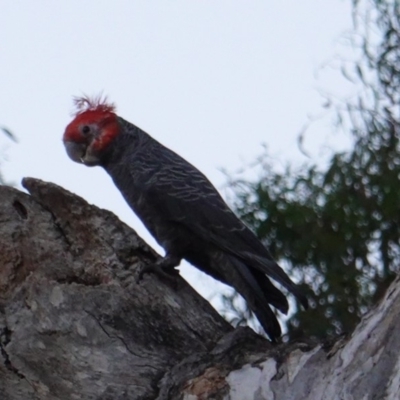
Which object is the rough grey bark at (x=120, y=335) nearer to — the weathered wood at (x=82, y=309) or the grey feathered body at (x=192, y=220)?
the weathered wood at (x=82, y=309)

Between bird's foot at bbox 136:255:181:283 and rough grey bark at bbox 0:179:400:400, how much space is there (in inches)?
0.8

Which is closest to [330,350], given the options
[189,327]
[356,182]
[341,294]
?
[189,327]

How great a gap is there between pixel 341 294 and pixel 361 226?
31cm

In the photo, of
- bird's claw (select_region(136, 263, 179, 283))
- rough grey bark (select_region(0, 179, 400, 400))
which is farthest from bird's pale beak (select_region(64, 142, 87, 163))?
bird's claw (select_region(136, 263, 179, 283))

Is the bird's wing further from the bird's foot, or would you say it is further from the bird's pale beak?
the bird's pale beak

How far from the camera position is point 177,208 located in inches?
149

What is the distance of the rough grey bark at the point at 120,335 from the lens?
2.54m

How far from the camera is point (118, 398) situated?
2.83m

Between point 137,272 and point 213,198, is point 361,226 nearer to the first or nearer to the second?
point 213,198

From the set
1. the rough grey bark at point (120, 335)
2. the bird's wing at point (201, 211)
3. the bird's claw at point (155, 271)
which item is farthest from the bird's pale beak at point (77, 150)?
the bird's claw at point (155, 271)

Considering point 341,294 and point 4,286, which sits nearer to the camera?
point 4,286

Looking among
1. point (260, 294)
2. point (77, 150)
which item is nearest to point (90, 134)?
point (77, 150)

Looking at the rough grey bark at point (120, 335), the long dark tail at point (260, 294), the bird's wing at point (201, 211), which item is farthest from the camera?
the bird's wing at point (201, 211)

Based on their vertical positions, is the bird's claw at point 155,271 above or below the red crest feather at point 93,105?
below
